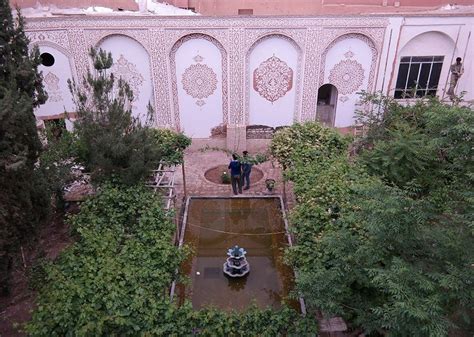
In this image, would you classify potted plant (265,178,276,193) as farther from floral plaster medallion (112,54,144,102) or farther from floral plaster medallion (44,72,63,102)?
floral plaster medallion (44,72,63,102)

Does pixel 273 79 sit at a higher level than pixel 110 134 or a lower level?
higher

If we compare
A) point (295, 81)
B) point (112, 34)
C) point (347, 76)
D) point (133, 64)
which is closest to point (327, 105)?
point (347, 76)

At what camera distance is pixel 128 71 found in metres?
11.4

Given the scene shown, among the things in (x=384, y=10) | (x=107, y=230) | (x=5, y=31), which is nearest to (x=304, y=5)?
(x=384, y=10)

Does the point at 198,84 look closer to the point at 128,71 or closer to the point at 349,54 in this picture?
the point at 128,71

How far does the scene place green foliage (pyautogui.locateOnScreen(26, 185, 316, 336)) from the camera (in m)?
4.42

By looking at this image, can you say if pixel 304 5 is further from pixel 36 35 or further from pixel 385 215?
pixel 385 215

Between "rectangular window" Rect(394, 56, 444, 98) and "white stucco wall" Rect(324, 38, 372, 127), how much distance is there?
966 millimetres

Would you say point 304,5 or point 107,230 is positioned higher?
point 304,5

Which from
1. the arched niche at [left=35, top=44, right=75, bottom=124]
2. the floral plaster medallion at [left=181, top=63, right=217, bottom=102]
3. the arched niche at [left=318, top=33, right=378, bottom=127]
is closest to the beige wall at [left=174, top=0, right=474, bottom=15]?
the arched niche at [left=318, top=33, right=378, bottom=127]

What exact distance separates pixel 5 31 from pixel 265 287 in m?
5.76

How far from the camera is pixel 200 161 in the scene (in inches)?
458

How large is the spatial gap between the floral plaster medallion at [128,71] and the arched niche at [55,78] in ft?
4.21

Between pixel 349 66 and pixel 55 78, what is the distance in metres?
8.32
